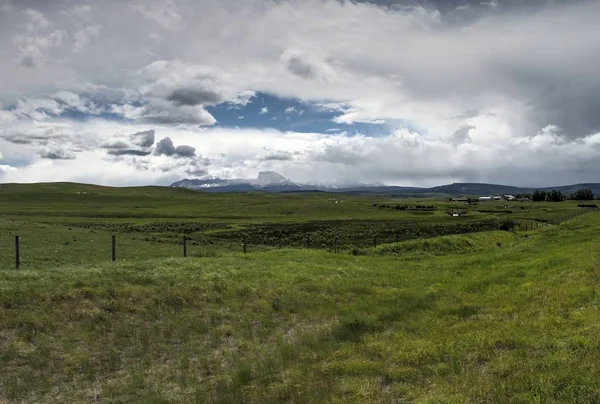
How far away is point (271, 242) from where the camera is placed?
218 feet

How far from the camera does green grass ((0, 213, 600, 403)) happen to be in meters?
10.3

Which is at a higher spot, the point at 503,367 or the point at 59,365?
the point at 503,367

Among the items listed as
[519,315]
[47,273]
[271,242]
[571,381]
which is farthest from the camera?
[271,242]

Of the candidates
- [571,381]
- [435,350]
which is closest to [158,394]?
[435,350]

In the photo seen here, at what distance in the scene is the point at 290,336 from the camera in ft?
51.5

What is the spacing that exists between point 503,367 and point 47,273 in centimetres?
1948

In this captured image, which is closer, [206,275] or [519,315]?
[519,315]

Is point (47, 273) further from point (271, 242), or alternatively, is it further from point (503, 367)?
point (271, 242)

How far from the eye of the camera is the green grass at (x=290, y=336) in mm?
10281

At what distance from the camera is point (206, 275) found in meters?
22.4

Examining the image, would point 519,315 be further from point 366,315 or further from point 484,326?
point 366,315

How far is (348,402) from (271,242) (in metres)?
57.1

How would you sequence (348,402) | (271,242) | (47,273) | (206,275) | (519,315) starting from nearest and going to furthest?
1. (348,402)
2. (519,315)
3. (47,273)
4. (206,275)
5. (271,242)

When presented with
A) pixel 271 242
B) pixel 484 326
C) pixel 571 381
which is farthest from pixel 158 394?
pixel 271 242
